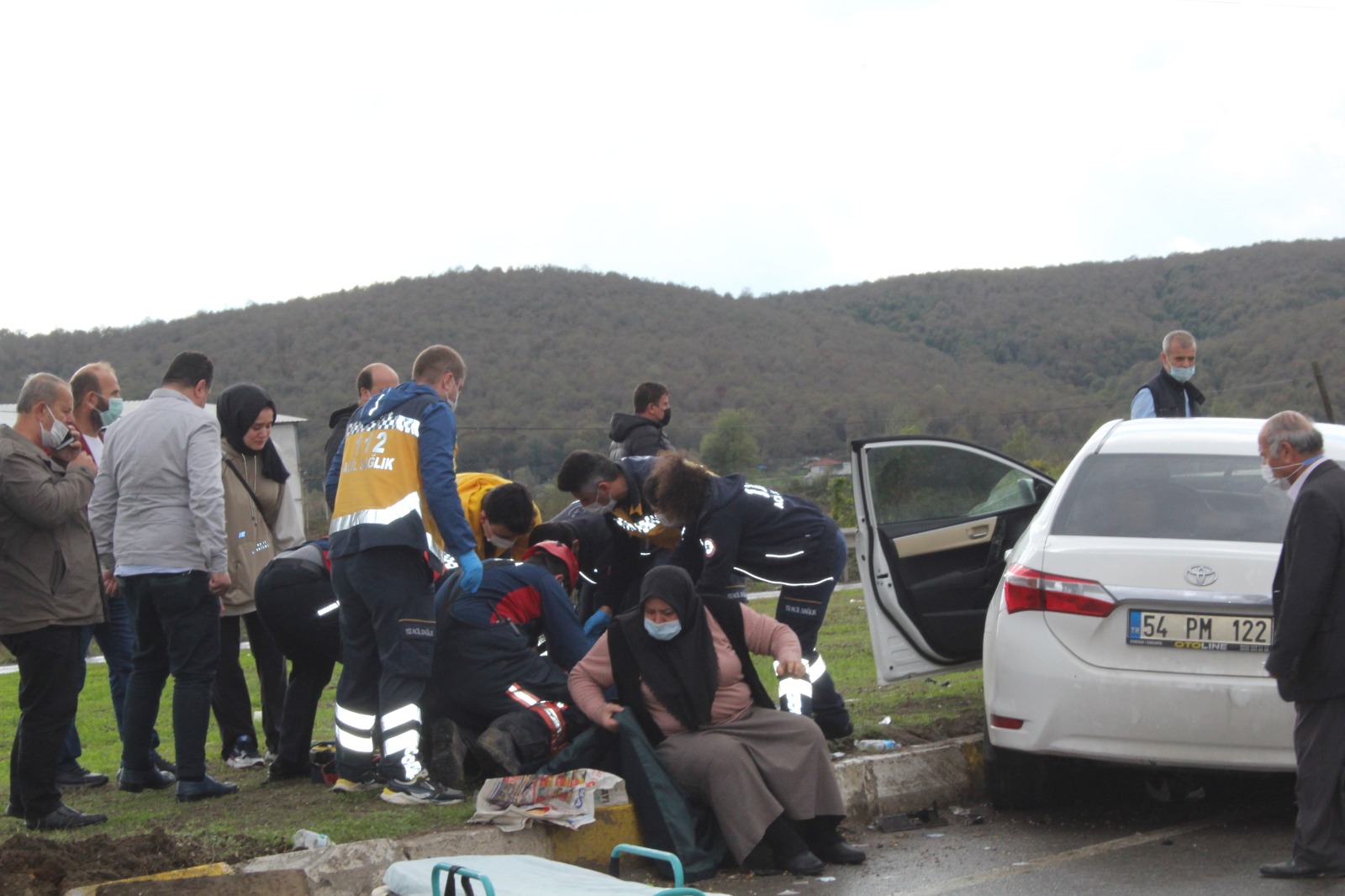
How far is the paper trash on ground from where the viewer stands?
5188 mm

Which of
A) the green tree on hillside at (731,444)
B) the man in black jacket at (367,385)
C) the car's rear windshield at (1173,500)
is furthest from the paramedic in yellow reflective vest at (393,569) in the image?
the green tree on hillside at (731,444)

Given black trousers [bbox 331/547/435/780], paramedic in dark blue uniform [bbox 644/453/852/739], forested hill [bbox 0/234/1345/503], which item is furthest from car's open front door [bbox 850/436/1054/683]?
forested hill [bbox 0/234/1345/503]

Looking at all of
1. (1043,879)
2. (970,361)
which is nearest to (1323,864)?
(1043,879)

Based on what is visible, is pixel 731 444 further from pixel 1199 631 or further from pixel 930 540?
pixel 1199 631

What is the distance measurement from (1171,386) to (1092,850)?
433cm

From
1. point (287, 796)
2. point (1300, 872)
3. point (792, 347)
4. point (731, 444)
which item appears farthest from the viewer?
point (792, 347)

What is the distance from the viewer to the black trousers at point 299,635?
6223 mm

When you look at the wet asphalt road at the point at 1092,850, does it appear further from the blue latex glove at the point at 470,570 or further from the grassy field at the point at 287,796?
the blue latex glove at the point at 470,570

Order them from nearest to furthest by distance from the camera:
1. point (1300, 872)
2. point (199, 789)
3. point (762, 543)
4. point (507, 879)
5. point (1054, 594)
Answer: point (507, 879), point (1300, 872), point (1054, 594), point (199, 789), point (762, 543)

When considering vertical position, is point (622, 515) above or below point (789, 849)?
above

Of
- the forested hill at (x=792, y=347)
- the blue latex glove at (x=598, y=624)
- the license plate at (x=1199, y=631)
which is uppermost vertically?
the forested hill at (x=792, y=347)

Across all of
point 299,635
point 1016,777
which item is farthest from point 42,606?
point 1016,777

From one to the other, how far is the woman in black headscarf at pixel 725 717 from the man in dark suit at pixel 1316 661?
1720mm

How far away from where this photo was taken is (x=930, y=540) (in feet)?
22.9
